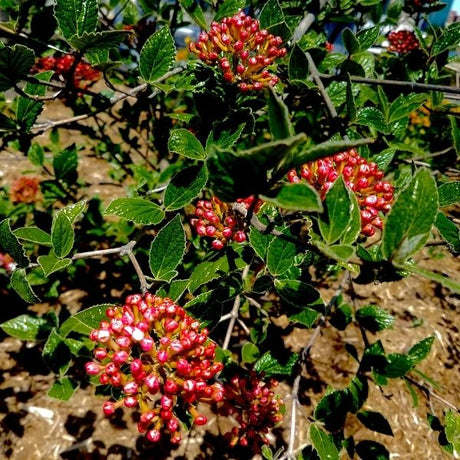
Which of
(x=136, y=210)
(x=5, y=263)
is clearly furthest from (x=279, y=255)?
(x=5, y=263)

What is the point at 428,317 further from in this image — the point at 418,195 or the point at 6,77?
the point at 6,77

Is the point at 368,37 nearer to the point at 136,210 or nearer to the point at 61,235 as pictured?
the point at 136,210

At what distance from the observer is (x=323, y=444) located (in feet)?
4.40

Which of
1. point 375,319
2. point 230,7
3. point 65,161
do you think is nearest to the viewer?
point 230,7

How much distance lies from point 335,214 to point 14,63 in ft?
3.12

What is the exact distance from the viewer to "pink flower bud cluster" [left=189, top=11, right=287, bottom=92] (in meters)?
1.32

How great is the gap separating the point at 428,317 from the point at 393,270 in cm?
333

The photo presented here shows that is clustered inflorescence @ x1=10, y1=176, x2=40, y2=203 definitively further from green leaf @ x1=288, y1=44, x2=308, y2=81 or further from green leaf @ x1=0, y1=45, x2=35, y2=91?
green leaf @ x1=288, y1=44, x2=308, y2=81

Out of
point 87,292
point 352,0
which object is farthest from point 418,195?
point 87,292

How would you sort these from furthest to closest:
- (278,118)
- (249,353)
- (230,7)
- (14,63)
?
(249,353) → (230,7) → (14,63) → (278,118)

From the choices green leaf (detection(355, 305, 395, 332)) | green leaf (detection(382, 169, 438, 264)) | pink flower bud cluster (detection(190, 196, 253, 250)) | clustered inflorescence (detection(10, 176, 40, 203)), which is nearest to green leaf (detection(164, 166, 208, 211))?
pink flower bud cluster (detection(190, 196, 253, 250))

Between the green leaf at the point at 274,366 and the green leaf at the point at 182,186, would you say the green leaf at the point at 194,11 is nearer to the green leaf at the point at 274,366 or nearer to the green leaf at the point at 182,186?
the green leaf at the point at 182,186

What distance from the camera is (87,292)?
3096 millimetres

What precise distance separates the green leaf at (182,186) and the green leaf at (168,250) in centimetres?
5
